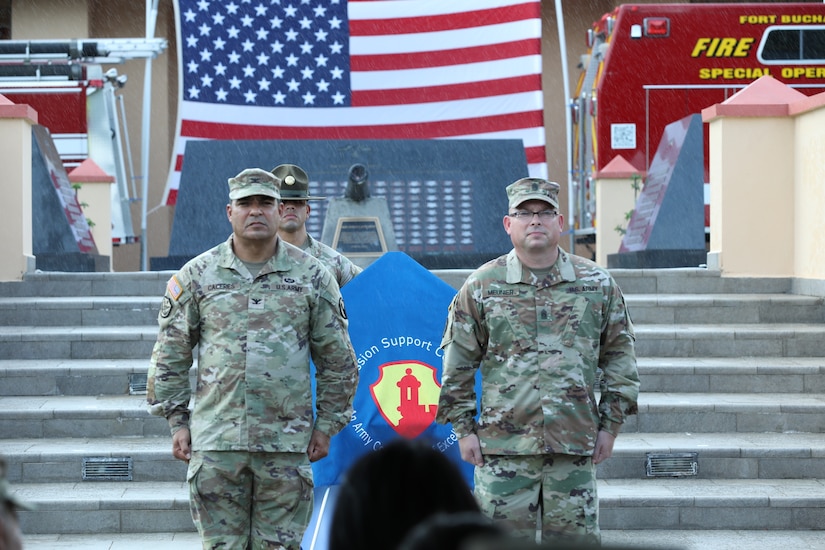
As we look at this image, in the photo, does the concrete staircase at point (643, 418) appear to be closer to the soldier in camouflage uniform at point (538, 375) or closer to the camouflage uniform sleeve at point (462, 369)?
the soldier in camouflage uniform at point (538, 375)

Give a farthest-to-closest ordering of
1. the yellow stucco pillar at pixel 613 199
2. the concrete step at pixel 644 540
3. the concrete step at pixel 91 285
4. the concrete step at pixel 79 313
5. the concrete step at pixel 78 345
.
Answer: the yellow stucco pillar at pixel 613 199, the concrete step at pixel 91 285, the concrete step at pixel 79 313, the concrete step at pixel 78 345, the concrete step at pixel 644 540

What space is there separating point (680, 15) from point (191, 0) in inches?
208

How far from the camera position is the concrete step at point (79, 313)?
24.7ft

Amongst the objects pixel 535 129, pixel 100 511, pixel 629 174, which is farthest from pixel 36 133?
pixel 629 174

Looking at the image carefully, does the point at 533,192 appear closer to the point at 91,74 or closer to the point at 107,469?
the point at 107,469

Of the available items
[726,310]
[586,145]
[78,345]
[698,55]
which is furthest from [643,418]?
[586,145]

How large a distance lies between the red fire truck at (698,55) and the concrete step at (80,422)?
782 centimetres

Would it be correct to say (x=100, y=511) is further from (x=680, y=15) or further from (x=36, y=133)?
(x=680, y=15)

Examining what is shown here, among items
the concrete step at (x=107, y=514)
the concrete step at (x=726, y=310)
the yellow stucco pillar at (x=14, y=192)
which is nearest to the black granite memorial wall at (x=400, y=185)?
the yellow stucco pillar at (x=14, y=192)

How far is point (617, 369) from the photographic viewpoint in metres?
4.03

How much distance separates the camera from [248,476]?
3943mm

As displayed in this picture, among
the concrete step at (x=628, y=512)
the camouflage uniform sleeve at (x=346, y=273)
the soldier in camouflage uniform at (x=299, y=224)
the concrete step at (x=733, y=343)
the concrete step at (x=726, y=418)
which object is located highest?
the soldier in camouflage uniform at (x=299, y=224)

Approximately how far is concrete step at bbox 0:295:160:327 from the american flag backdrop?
4.70 metres

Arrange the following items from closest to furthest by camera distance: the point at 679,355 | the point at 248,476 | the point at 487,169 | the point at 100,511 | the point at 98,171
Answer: the point at 248,476 → the point at 100,511 → the point at 679,355 → the point at 487,169 → the point at 98,171
